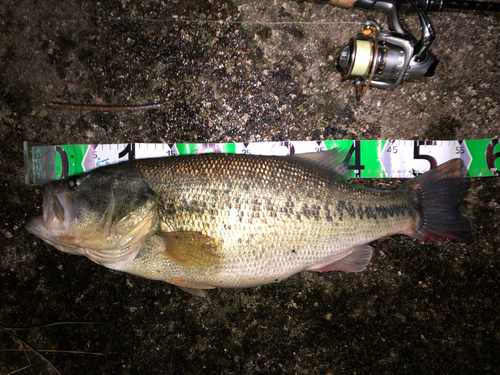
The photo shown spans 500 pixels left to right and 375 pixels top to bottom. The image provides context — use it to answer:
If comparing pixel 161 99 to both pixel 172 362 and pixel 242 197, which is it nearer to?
pixel 242 197

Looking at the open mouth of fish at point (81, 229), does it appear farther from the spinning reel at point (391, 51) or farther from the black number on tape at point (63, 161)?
the spinning reel at point (391, 51)

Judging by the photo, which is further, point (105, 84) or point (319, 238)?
point (105, 84)

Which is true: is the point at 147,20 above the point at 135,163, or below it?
above

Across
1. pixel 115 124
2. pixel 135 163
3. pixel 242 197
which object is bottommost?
pixel 242 197

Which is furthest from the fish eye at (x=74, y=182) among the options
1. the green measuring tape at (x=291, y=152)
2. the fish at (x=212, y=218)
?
the green measuring tape at (x=291, y=152)

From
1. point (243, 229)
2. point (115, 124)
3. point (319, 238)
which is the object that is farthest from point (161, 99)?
point (319, 238)

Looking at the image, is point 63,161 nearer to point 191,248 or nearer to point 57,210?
point 57,210

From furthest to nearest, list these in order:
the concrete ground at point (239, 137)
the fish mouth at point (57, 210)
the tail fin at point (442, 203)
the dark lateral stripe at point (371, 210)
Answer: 1. the concrete ground at point (239, 137)
2. the tail fin at point (442, 203)
3. the dark lateral stripe at point (371, 210)
4. the fish mouth at point (57, 210)
